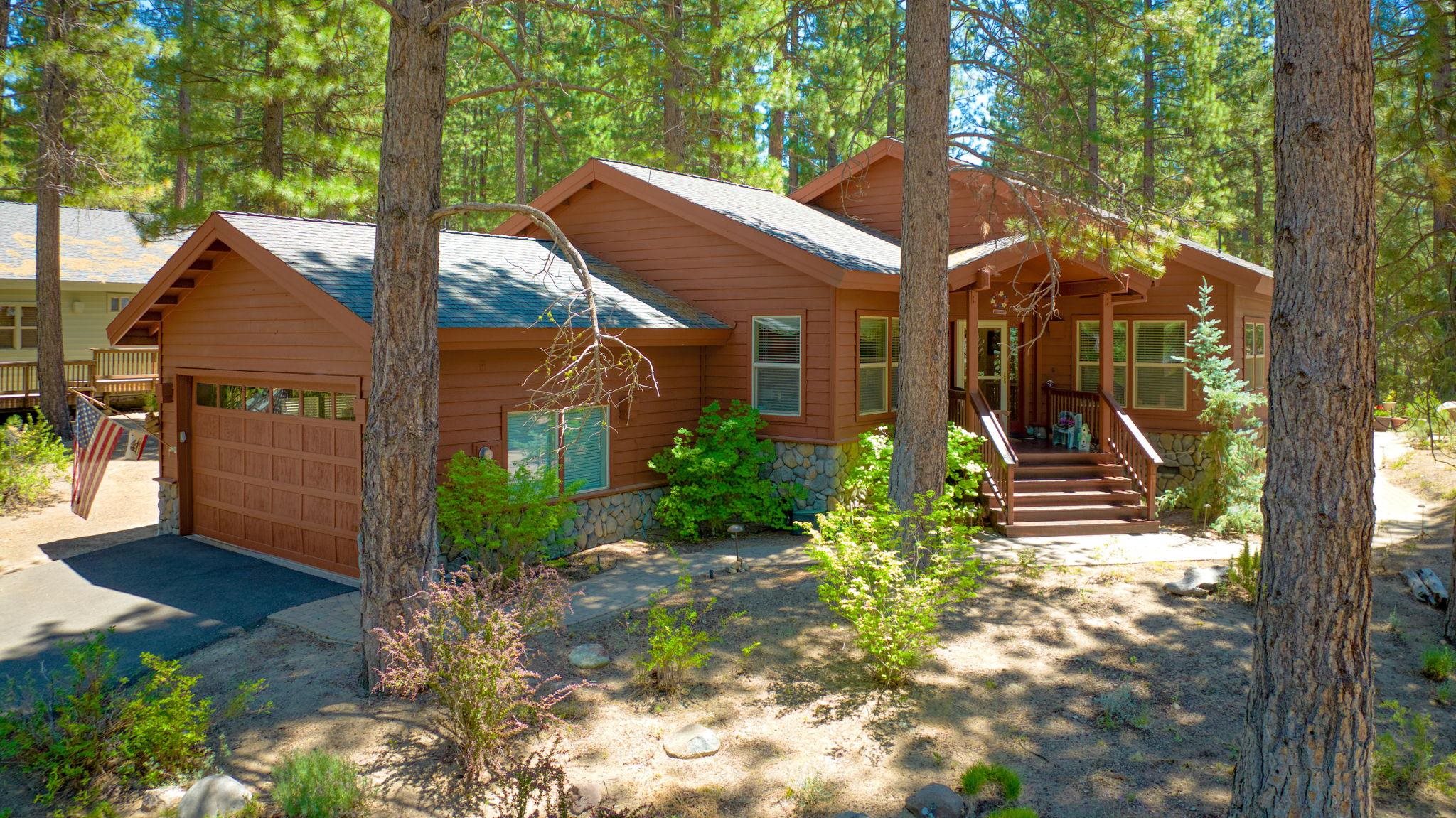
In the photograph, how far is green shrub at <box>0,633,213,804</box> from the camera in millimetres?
5379

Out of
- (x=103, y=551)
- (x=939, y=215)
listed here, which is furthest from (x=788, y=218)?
(x=103, y=551)

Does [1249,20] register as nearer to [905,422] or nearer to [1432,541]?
[1432,541]

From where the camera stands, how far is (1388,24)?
9383 millimetres

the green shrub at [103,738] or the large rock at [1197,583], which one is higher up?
the large rock at [1197,583]

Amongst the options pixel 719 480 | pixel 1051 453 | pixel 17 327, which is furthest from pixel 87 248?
pixel 1051 453

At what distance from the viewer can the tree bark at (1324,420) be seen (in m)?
4.32

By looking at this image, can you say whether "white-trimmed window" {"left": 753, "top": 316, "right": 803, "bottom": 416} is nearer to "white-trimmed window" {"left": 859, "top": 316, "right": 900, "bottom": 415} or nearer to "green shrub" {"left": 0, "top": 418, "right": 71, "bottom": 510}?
"white-trimmed window" {"left": 859, "top": 316, "right": 900, "bottom": 415}

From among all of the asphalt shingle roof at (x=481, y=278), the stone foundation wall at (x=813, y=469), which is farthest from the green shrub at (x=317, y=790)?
the stone foundation wall at (x=813, y=469)

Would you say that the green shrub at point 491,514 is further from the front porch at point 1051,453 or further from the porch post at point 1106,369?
the porch post at point 1106,369

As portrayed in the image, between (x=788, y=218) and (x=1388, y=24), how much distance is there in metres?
7.61

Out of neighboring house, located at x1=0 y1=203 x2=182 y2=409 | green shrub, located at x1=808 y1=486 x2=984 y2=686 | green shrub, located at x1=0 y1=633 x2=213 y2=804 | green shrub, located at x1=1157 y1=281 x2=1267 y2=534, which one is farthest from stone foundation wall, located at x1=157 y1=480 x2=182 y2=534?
green shrub, located at x1=1157 y1=281 x2=1267 y2=534

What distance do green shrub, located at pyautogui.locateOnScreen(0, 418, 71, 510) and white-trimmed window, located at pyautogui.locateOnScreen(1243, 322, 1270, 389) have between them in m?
19.1

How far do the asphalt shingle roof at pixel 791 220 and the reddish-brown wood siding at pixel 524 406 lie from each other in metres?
2.05

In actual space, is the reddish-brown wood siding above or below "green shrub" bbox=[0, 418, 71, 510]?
above
